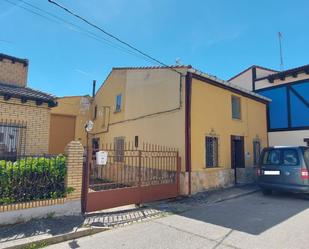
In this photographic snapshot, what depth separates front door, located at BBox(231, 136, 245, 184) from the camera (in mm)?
11625

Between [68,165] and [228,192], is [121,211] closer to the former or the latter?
[68,165]

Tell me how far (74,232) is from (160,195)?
3739 millimetres

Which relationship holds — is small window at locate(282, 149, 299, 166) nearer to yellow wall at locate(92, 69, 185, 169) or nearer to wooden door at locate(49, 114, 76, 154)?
yellow wall at locate(92, 69, 185, 169)

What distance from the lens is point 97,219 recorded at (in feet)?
20.3

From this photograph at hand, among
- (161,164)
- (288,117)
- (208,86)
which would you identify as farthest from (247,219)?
(288,117)

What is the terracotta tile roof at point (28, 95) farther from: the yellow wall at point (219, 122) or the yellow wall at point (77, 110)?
the yellow wall at point (77, 110)

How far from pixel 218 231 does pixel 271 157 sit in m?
5.06

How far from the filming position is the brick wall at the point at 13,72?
11.2 m

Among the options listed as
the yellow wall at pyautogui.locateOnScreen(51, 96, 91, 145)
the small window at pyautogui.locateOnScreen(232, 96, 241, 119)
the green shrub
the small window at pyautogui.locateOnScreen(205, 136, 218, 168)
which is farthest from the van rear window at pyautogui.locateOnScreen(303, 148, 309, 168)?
the yellow wall at pyautogui.locateOnScreen(51, 96, 91, 145)

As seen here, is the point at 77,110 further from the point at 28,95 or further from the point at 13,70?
the point at 28,95

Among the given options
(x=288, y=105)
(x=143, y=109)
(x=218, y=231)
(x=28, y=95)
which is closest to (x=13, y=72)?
(x=28, y=95)

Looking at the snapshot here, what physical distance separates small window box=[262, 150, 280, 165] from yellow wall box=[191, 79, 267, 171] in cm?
186

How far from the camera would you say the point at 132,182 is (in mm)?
7949

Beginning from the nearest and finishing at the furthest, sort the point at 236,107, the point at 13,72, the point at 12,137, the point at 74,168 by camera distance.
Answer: the point at 74,168, the point at 12,137, the point at 13,72, the point at 236,107
